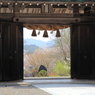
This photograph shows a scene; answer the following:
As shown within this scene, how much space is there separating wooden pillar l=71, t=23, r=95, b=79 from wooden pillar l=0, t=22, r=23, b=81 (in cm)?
194

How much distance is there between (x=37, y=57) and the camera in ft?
55.6

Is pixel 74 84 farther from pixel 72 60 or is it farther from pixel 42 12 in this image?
pixel 42 12

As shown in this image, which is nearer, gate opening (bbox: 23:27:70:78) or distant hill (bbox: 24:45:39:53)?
gate opening (bbox: 23:27:70:78)

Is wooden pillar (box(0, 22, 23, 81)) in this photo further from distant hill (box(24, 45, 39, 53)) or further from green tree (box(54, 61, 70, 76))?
distant hill (box(24, 45, 39, 53))

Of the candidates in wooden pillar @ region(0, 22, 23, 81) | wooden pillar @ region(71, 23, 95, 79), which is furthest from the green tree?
wooden pillar @ region(0, 22, 23, 81)

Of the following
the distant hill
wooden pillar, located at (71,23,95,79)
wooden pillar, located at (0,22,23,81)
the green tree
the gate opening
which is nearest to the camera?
wooden pillar, located at (0,22,23,81)

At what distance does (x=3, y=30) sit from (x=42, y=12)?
1.52 metres

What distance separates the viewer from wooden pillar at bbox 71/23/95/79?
8641 mm

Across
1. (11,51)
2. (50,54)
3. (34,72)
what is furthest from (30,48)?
(11,51)

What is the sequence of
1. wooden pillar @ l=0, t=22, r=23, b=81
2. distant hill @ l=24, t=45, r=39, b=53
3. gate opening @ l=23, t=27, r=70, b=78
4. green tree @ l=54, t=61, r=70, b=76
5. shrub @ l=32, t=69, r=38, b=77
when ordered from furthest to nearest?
distant hill @ l=24, t=45, r=39, b=53 < gate opening @ l=23, t=27, r=70, b=78 < green tree @ l=54, t=61, r=70, b=76 < shrub @ l=32, t=69, r=38, b=77 < wooden pillar @ l=0, t=22, r=23, b=81

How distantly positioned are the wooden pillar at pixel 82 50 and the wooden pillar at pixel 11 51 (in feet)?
6.35

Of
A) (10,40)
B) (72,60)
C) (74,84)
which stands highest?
(10,40)

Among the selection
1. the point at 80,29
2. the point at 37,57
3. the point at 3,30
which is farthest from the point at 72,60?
the point at 37,57

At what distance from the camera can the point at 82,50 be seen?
8695mm
